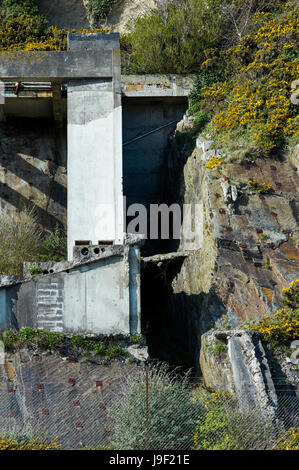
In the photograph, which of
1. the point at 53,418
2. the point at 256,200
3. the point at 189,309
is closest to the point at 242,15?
the point at 256,200

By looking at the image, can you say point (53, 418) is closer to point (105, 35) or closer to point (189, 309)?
point (189, 309)

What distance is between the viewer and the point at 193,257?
22578 mm

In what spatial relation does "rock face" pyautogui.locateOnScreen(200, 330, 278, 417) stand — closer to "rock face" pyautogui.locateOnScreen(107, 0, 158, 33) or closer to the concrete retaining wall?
the concrete retaining wall

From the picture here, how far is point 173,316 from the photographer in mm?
23562

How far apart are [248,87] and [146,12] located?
638 cm

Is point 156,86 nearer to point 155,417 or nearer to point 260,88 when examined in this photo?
point 260,88

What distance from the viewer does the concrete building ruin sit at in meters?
19.4

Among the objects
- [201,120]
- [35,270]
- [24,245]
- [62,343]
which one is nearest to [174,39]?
[201,120]

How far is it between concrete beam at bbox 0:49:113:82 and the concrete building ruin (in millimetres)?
24

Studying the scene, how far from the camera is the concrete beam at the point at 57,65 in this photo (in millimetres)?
23766

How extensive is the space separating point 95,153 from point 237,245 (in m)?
4.29

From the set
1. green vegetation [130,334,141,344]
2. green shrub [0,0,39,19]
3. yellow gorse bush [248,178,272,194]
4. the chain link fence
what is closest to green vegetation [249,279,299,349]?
the chain link fence

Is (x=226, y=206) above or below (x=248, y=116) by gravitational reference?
below

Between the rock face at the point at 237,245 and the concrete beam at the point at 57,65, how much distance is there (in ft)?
10.1
